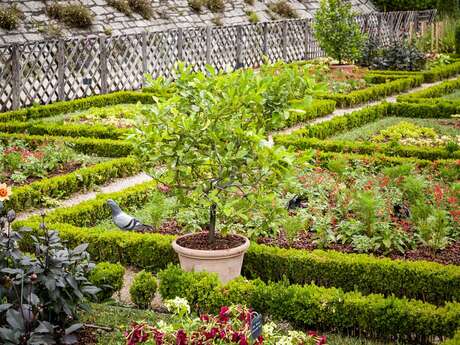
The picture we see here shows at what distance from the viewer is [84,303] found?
16.6 ft

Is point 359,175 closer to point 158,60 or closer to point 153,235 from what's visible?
point 153,235

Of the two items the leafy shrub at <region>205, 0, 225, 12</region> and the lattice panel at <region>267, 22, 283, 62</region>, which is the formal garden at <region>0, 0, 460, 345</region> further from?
the leafy shrub at <region>205, 0, 225, 12</region>

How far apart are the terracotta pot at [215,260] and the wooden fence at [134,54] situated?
7.65 m

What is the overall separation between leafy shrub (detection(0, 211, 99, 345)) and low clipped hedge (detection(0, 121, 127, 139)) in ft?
21.9

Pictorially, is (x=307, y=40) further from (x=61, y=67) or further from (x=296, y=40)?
(x=61, y=67)

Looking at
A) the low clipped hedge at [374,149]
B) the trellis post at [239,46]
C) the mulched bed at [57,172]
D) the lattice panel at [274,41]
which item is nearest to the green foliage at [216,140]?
the mulched bed at [57,172]

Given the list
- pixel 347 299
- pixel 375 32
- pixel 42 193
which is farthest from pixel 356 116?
pixel 375 32

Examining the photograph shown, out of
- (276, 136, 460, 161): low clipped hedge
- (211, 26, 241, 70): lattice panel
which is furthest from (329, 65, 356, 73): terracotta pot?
(276, 136, 460, 161): low clipped hedge

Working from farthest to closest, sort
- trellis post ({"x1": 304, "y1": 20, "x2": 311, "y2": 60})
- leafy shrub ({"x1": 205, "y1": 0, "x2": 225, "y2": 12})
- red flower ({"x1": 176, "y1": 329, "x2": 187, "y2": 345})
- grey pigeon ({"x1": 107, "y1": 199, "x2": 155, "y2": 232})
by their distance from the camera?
leafy shrub ({"x1": 205, "y1": 0, "x2": 225, "y2": 12})
trellis post ({"x1": 304, "y1": 20, "x2": 311, "y2": 60})
grey pigeon ({"x1": 107, "y1": 199, "x2": 155, "y2": 232})
red flower ({"x1": 176, "y1": 329, "x2": 187, "y2": 345})

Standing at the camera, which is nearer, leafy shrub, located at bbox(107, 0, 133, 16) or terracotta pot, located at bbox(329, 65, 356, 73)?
terracotta pot, located at bbox(329, 65, 356, 73)

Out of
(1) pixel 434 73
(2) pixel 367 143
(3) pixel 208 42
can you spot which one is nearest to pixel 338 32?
(1) pixel 434 73

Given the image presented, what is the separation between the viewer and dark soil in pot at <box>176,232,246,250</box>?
6.15m

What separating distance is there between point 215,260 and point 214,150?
0.80 metres

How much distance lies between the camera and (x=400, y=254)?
22.1ft
